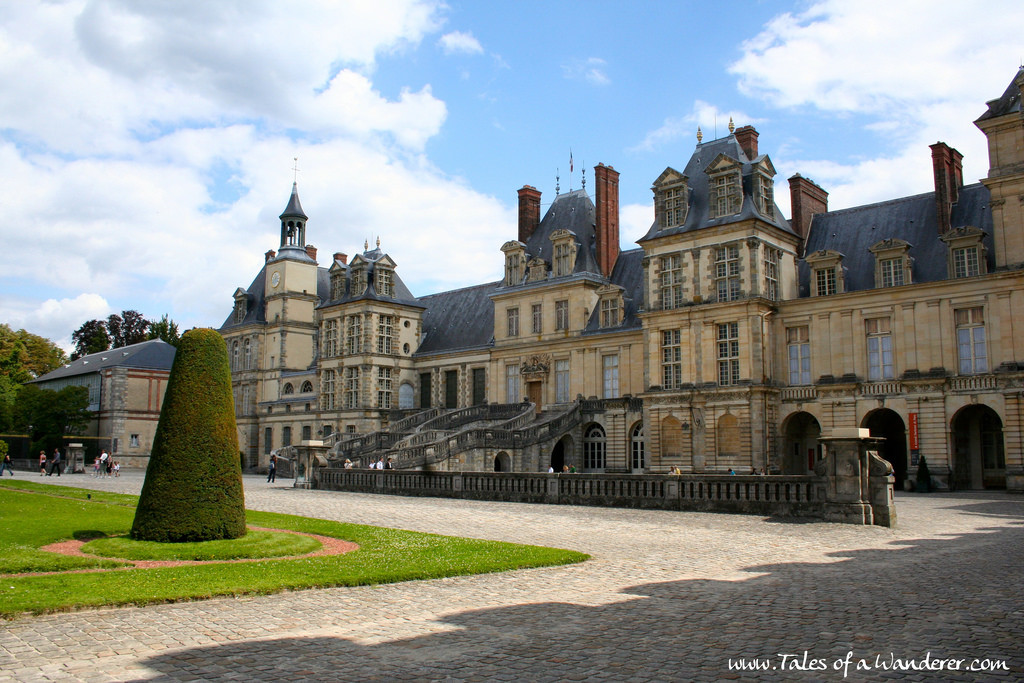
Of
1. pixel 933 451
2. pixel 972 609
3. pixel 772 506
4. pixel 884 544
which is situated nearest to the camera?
pixel 972 609

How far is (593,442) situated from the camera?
42281mm

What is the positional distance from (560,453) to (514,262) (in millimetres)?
11412

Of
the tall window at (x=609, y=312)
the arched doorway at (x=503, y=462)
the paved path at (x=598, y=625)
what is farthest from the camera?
the tall window at (x=609, y=312)

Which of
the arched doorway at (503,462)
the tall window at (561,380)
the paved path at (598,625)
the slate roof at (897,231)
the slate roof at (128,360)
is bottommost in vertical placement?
the paved path at (598,625)

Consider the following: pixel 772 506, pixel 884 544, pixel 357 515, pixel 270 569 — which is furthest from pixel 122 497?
pixel 884 544

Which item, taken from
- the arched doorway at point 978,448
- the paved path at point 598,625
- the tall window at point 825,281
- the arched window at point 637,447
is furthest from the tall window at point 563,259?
the paved path at point 598,625

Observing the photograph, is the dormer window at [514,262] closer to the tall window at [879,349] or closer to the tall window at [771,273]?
the tall window at [771,273]

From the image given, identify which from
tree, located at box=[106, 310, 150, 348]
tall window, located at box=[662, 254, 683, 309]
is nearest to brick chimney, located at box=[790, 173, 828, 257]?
tall window, located at box=[662, 254, 683, 309]

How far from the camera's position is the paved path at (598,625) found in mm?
6730

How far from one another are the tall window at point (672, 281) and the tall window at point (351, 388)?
21212 millimetres

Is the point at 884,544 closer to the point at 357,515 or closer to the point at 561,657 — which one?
the point at 561,657

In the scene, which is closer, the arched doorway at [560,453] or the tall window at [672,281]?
the tall window at [672,281]

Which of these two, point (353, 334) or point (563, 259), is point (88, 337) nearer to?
point (353, 334)

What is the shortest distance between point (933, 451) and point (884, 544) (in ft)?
62.0
